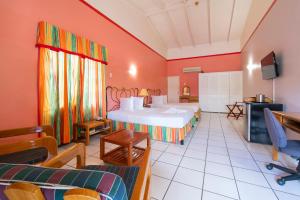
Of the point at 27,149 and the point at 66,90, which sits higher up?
the point at 66,90

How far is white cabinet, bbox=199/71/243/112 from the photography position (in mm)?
6355

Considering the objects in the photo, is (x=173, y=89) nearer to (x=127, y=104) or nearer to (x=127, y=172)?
(x=127, y=104)

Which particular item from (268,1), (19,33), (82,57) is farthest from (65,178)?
(268,1)

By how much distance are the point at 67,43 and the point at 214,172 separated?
3.31 metres

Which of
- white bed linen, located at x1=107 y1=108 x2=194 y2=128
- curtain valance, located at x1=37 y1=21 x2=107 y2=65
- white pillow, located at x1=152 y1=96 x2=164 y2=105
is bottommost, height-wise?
white bed linen, located at x1=107 y1=108 x2=194 y2=128

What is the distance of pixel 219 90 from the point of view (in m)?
6.65

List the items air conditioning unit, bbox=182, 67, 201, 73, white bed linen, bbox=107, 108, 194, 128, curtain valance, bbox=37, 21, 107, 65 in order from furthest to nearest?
air conditioning unit, bbox=182, 67, 201, 73 → white bed linen, bbox=107, 108, 194, 128 → curtain valance, bbox=37, 21, 107, 65

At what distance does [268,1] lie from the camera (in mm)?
3158

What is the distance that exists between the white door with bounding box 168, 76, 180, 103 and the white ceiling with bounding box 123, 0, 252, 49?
209cm

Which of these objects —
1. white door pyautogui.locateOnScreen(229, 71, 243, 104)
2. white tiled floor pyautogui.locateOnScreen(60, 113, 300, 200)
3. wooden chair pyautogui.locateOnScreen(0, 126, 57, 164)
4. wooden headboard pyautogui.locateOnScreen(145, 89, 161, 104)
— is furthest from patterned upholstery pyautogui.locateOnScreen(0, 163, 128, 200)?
white door pyautogui.locateOnScreen(229, 71, 243, 104)

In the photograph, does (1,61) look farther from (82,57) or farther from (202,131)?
(202,131)

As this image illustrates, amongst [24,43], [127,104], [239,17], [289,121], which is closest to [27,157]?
[24,43]

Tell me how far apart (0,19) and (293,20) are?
442 centimetres

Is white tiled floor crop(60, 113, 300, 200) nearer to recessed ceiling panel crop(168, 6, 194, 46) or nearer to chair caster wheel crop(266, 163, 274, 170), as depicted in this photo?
chair caster wheel crop(266, 163, 274, 170)
